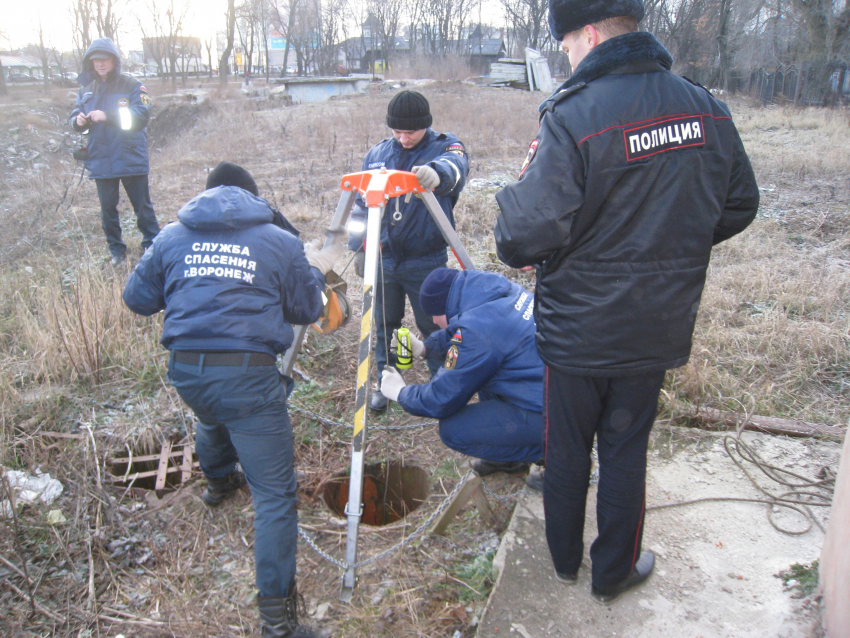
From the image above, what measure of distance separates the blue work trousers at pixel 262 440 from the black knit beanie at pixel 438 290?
808 mm

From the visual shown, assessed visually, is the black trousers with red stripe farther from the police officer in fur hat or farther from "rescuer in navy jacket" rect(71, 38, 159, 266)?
"rescuer in navy jacket" rect(71, 38, 159, 266)

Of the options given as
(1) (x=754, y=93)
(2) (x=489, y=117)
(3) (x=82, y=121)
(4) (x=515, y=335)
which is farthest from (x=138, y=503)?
(1) (x=754, y=93)

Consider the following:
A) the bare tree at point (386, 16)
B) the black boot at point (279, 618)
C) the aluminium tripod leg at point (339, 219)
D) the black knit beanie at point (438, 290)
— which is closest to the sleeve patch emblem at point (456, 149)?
the aluminium tripod leg at point (339, 219)

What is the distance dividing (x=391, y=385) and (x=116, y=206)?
432cm

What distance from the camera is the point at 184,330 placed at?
2238 mm

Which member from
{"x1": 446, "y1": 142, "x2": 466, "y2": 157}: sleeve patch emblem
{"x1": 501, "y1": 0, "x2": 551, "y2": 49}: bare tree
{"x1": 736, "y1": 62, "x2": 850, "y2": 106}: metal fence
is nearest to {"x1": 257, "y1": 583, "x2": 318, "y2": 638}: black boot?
{"x1": 446, "y1": 142, "x2": 466, "y2": 157}: sleeve patch emblem

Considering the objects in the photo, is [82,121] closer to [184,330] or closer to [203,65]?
[184,330]

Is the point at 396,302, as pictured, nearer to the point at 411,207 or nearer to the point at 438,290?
the point at 411,207

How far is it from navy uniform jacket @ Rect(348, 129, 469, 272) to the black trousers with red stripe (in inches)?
64.5

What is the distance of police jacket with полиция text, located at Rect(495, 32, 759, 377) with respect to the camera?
1629 millimetres

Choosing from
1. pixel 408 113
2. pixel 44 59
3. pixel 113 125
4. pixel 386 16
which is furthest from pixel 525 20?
pixel 408 113

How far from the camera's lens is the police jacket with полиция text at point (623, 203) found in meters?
1.63

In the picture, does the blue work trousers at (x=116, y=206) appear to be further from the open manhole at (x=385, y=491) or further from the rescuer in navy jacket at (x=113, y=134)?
the open manhole at (x=385, y=491)

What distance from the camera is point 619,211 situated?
1.67m
